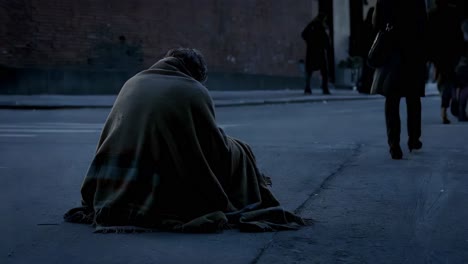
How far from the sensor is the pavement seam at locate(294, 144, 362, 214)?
6.31m

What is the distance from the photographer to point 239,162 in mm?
5625

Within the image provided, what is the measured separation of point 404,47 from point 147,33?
1742cm

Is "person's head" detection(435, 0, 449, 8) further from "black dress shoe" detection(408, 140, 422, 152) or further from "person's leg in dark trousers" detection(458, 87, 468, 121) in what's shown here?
"black dress shoe" detection(408, 140, 422, 152)

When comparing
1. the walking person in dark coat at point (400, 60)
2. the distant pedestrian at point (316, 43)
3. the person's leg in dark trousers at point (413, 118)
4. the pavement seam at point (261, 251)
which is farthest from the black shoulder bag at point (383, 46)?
the distant pedestrian at point (316, 43)

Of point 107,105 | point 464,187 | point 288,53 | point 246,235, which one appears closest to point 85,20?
point 107,105

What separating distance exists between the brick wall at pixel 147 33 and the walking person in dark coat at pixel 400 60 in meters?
14.8

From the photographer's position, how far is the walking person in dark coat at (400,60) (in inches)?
365

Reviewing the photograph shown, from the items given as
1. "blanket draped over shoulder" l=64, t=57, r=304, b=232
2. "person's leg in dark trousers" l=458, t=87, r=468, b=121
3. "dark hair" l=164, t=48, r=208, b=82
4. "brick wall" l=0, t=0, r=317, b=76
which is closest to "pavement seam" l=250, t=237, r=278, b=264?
"blanket draped over shoulder" l=64, t=57, r=304, b=232

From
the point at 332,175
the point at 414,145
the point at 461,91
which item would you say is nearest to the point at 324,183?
the point at 332,175

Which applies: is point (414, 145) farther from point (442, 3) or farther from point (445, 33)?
point (442, 3)

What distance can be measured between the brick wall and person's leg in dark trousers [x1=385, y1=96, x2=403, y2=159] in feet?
49.0

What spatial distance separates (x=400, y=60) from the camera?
9398mm

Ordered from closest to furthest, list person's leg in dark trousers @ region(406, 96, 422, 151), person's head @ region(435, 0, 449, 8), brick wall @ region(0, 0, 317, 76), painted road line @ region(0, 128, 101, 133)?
1. person's leg in dark trousers @ region(406, 96, 422, 151)
2. painted road line @ region(0, 128, 101, 133)
3. person's head @ region(435, 0, 449, 8)
4. brick wall @ region(0, 0, 317, 76)

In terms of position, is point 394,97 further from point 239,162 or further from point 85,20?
point 85,20
